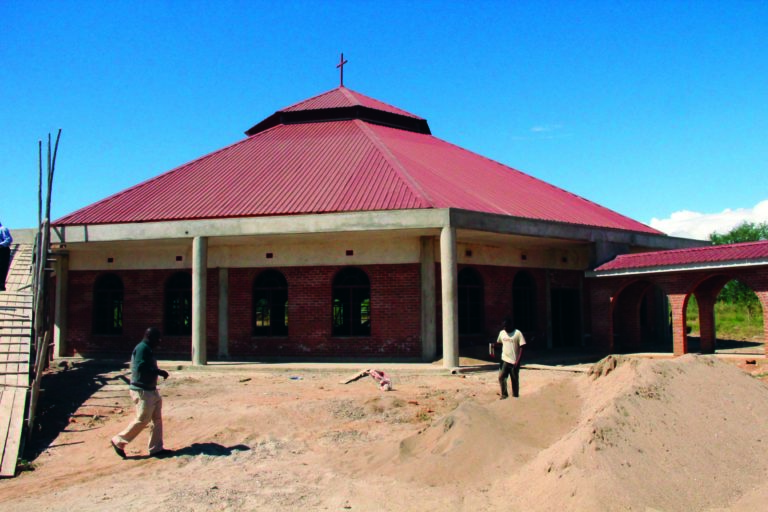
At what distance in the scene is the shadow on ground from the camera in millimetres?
9398

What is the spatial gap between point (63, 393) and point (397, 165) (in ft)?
34.1

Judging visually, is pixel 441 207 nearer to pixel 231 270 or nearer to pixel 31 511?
pixel 231 270

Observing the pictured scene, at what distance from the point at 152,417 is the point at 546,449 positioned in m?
4.84

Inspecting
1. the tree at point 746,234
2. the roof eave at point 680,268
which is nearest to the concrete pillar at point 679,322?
the roof eave at point 680,268

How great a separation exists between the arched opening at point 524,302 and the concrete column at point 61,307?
43.2 ft

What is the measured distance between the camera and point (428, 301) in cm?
1631

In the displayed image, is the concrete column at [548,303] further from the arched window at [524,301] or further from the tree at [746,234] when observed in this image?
the tree at [746,234]

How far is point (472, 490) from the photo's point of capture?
21.3 feet

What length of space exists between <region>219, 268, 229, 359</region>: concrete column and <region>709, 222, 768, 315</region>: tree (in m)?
35.1

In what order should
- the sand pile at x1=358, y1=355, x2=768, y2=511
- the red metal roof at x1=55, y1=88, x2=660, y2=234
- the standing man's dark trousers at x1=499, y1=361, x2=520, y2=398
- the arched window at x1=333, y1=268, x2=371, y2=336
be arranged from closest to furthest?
the sand pile at x1=358, y1=355, x2=768, y2=511, the standing man's dark trousers at x1=499, y1=361, x2=520, y2=398, the red metal roof at x1=55, y1=88, x2=660, y2=234, the arched window at x1=333, y1=268, x2=371, y2=336

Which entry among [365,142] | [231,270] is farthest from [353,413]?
[365,142]

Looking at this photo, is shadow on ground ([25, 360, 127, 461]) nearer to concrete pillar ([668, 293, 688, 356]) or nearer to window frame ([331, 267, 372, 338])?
window frame ([331, 267, 372, 338])

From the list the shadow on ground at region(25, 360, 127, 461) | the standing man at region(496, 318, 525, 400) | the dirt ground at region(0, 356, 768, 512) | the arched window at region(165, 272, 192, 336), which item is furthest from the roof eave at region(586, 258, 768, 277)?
the shadow on ground at region(25, 360, 127, 461)

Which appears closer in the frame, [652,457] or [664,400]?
[652,457]
